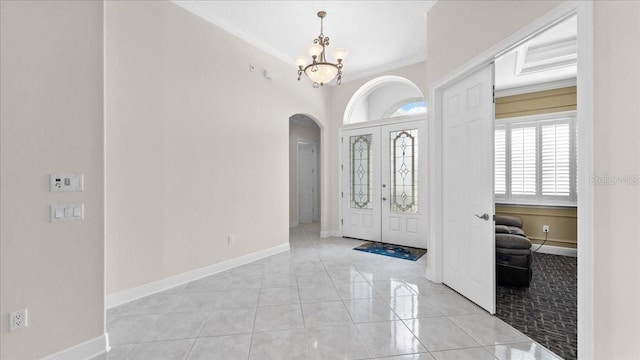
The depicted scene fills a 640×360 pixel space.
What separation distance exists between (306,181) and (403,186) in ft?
12.2

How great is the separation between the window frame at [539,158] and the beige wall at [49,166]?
611cm

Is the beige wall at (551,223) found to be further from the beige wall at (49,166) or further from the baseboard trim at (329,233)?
the beige wall at (49,166)

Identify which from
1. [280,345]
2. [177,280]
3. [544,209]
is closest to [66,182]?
[177,280]

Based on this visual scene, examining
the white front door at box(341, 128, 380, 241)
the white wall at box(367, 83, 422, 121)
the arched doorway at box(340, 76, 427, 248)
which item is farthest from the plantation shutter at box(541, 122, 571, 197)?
the white front door at box(341, 128, 380, 241)

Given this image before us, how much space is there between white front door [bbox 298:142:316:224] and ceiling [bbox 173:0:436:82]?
144 inches

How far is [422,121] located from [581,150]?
356cm

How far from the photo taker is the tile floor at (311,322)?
6.67ft

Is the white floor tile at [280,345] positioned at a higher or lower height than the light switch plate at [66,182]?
lower

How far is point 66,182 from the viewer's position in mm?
1890

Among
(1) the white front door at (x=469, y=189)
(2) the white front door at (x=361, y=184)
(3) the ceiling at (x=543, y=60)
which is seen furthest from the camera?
(2) the white front door at (x=361, y=184)

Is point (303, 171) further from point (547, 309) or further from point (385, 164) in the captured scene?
point (547, 309)

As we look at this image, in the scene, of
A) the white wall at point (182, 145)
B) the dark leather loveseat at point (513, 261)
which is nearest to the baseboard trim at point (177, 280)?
the white wall at point (182, 145)

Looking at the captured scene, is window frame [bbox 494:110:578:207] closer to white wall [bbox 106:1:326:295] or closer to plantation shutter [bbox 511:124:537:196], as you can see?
plantation shutter [bbox 511:124:537:196]

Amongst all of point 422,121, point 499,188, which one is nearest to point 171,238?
point 422,121
